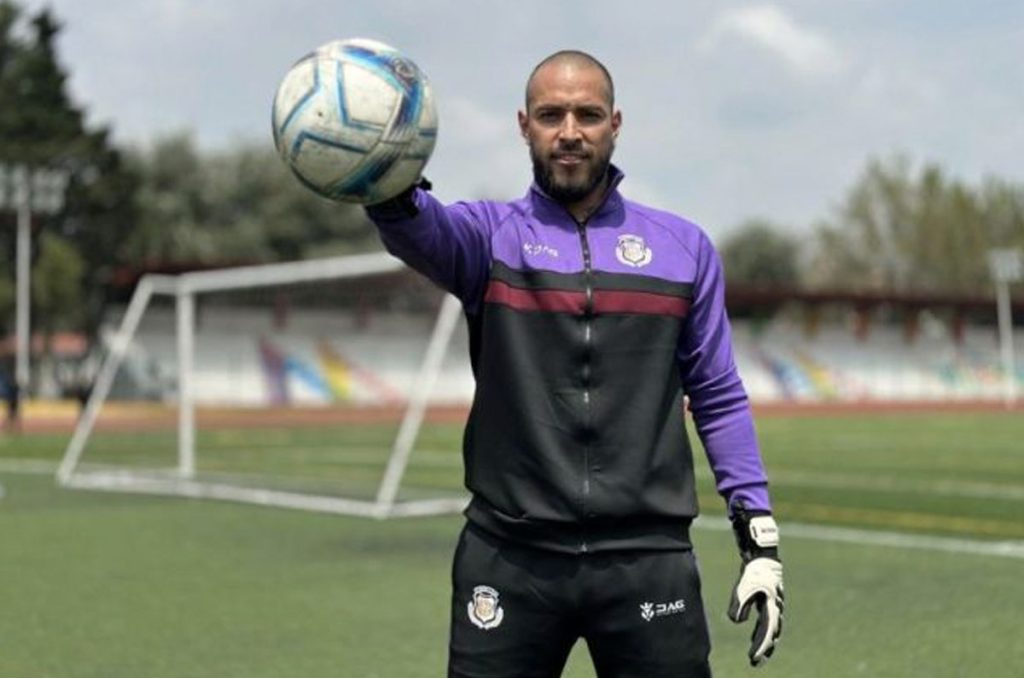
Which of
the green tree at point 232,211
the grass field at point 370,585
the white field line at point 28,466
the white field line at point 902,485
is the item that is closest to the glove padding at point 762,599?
the grass field at point 370,585

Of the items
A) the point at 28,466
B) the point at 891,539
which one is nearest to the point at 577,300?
the point at 891,539

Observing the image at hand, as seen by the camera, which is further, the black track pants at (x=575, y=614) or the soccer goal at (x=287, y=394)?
the soccer goal at (x=287, y=394)

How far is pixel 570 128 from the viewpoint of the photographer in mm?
3137

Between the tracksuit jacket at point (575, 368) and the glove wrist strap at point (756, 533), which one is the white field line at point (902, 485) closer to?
the glove wrist strap at point (756, 533)

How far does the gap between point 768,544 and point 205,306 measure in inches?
946

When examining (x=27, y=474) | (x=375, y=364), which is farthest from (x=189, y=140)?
(x=27, y=474)

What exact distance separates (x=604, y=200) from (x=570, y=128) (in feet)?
0.76

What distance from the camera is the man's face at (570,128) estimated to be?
3148 millimetres

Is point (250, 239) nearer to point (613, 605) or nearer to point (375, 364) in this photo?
point (375, 364)

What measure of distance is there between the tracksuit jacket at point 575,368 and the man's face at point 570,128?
4.0 inches

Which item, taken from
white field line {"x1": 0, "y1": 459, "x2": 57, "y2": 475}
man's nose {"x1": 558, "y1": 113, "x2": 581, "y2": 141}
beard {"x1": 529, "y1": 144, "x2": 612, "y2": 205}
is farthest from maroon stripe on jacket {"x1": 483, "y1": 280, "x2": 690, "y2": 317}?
white field line {"x1": 0, "y1": 459, "x2": 57, "y2": 475}

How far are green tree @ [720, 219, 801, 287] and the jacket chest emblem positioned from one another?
3618 inches

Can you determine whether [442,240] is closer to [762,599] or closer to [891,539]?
[762,599]

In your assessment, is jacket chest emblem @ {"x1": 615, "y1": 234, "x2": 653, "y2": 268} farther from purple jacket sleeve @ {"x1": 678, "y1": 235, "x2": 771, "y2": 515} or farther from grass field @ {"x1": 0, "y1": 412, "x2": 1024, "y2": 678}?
grass field @ {"x1": 0, "y1": 412, "x2": 1024, "y2": 678}
